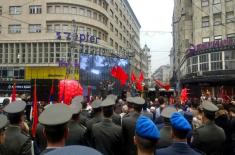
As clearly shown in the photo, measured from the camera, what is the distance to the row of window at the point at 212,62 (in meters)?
39.6

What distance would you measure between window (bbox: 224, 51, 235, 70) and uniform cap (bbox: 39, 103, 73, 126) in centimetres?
3790

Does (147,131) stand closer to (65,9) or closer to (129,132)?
(129,132)

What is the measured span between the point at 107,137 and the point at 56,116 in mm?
2320

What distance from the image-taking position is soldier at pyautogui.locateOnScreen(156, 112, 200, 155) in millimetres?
3781

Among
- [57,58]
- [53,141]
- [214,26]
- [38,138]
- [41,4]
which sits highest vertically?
[41,4]

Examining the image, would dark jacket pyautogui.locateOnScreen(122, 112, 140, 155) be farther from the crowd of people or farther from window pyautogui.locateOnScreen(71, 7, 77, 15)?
window pyautogui.locateOnScreen(71, 7, 77, 15)

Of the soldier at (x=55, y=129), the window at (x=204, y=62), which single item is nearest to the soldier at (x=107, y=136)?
the soldier at (x=55, y=129)

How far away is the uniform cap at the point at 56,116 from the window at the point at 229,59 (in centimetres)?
3790

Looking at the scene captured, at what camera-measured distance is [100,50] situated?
54.5 metres

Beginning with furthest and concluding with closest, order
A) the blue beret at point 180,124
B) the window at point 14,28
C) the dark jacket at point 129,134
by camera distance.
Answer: the window at point 14,28
the dark jacket at point 129,134
the blue beret at point 180,124

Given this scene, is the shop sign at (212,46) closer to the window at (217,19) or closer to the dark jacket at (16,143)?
the window at (217,19)

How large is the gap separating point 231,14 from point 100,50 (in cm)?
1973

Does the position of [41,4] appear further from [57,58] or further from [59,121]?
[59,121]

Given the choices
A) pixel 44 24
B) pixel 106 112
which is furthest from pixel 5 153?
pixel 44 24
